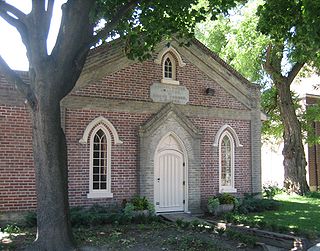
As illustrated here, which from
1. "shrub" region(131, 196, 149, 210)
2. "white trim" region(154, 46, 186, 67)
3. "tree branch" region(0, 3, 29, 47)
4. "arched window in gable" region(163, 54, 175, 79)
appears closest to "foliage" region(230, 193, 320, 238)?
"shrub" region(131, 196, 149, 210)

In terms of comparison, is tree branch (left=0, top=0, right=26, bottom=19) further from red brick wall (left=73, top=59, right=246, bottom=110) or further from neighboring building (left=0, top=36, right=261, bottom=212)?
red brick wall (left=73, top=59, right=246, bottom=110)

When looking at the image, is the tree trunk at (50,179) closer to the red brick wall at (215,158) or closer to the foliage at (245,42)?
the red brick wall at (215,158)

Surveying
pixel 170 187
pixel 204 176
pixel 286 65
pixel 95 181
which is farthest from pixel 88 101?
pixel 286 65

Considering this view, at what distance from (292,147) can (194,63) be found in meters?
9.90

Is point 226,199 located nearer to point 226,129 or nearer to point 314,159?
point 226,129

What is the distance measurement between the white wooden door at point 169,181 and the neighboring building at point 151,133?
1.5 inches

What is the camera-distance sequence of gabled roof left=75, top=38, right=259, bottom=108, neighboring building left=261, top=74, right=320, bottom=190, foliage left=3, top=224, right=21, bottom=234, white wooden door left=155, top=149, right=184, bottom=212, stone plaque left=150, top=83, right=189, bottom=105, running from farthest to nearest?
neighboring building left=261, top=74, right=320, bottom=190 < stone plaque left=150, top=83, right=189, bottom=105 < white wooden door left=155, top=149, right=184, bottom=212 < gabled roof left=75, top=38, right=259, bottom=108 < foliage left=3, top=224, right=21, bottom=234

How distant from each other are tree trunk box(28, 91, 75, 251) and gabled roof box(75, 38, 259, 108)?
464 centimetres

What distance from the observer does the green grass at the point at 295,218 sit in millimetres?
11960

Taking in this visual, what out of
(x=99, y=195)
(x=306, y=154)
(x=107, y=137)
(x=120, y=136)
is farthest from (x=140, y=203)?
(x=306, y=154)

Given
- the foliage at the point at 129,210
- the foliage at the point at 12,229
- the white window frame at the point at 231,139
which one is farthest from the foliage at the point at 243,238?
the foliage at the point at 12,229

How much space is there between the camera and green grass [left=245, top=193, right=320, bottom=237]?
471 inches

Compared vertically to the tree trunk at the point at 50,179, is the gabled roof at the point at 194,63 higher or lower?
higher

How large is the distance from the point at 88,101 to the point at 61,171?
16.5 feet
